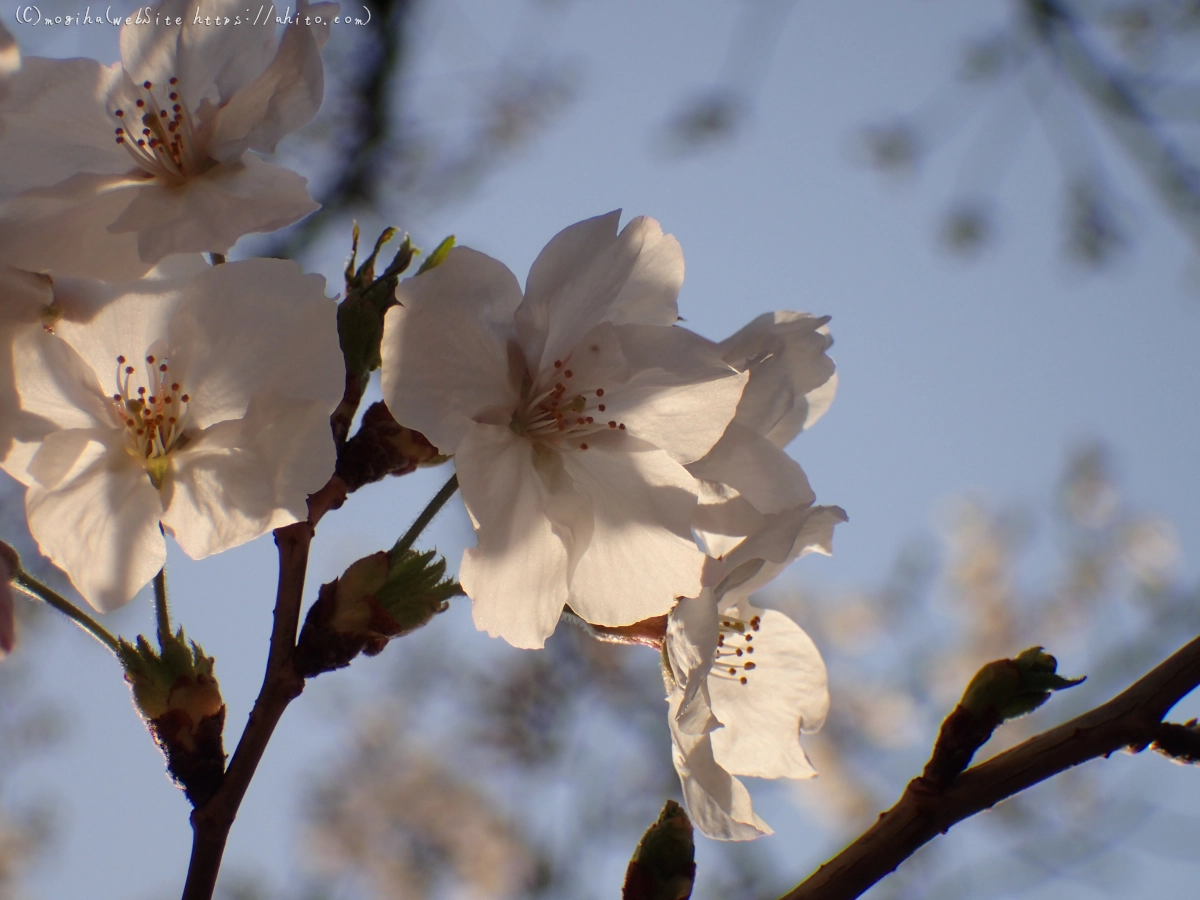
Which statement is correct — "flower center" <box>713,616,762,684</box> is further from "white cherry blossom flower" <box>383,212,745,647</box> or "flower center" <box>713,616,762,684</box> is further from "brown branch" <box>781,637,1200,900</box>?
"brown branch" <box>781,637,1200,900</box>

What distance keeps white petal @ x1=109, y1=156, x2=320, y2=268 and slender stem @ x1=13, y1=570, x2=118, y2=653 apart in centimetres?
42

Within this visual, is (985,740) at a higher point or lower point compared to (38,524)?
lower

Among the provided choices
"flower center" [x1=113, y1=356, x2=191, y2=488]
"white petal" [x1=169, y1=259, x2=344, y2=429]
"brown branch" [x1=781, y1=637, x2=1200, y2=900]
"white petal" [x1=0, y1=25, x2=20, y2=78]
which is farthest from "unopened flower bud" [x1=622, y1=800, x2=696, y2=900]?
"white petal" [x1=0, y1=25, x2=20, y2=78]

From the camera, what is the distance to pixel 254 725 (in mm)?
1075

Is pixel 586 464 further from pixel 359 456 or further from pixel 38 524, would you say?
pixel 38 524

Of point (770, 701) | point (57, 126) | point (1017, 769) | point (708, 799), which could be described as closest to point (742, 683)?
point (770, 701)

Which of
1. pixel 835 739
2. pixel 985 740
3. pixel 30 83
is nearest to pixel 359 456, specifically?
pixel 30 83

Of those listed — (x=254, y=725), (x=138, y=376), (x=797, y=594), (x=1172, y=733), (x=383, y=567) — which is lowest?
(x=1172, y=733)

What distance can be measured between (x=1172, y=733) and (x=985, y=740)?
0.56 feet

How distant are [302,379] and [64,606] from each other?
1.38 ft

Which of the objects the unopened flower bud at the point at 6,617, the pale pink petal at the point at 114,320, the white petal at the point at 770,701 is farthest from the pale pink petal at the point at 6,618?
the white petal at the point at 770,701

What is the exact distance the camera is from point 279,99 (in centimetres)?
129

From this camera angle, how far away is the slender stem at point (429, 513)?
1.23 metres

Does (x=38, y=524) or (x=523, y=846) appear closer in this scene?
(x=38, y=524)
